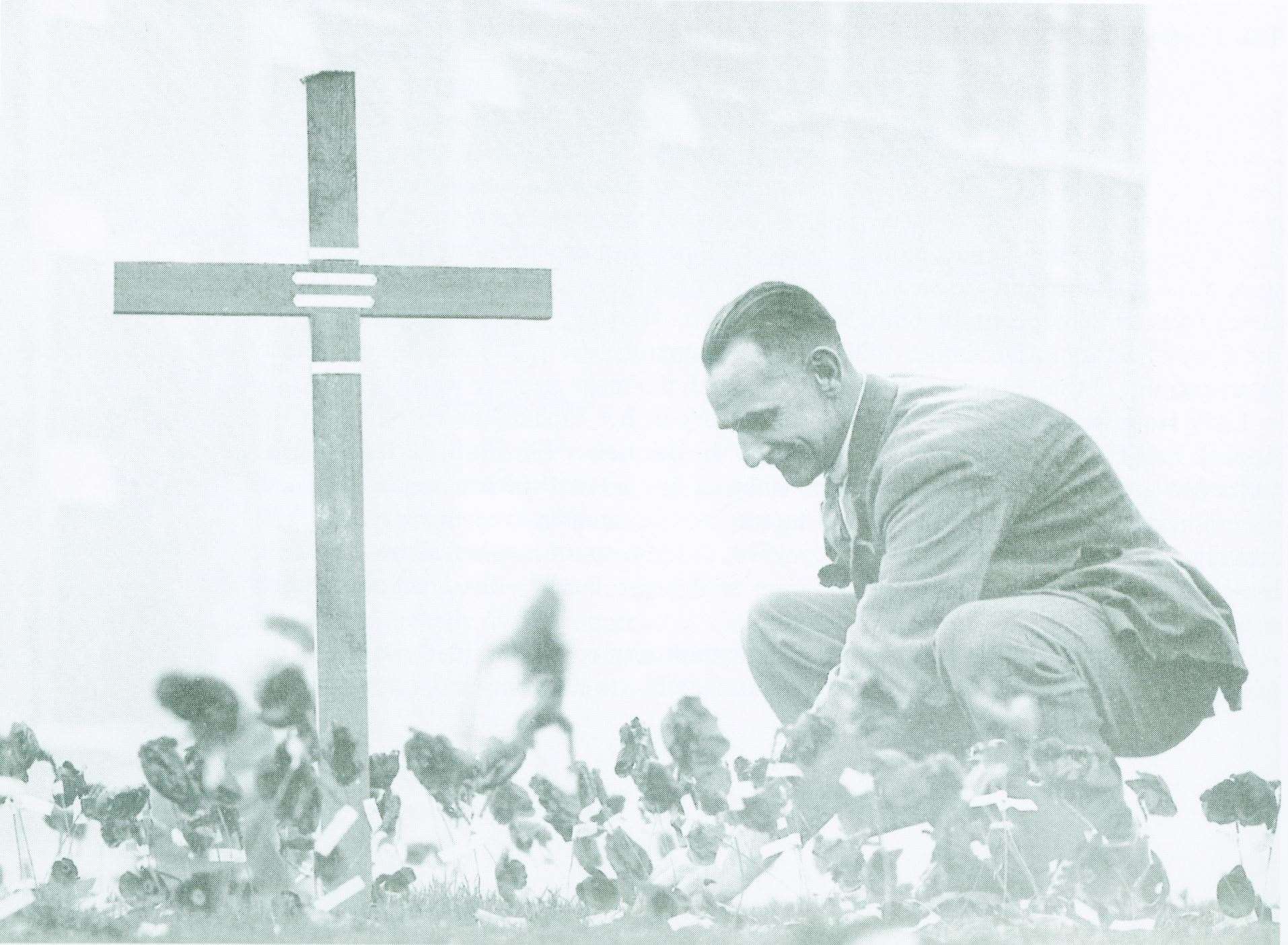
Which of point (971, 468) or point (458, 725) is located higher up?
point (971, 468)

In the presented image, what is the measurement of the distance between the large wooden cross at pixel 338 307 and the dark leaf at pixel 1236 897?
216 cm

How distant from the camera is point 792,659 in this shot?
15.8 ft

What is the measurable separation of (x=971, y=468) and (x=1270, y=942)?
1443 millimetres

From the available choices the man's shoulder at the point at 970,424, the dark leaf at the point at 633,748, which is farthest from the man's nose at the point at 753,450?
the dark leaf at the point at 633,748

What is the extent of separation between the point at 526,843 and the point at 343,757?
1.67 ft

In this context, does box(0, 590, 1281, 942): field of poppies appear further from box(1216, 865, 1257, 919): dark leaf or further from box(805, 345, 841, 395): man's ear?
box(805, 345, 841, 395): man's ear

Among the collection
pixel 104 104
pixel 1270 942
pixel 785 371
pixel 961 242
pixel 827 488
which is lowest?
pixel 1270 942

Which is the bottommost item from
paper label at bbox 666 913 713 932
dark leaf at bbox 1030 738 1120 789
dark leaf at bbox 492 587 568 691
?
paper label at bbox 666 913 713 932

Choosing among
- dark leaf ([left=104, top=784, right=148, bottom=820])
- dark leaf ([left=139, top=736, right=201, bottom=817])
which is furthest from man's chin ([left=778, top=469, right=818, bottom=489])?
dark leaf ([left=104, top=784, right=148, bottom=820])

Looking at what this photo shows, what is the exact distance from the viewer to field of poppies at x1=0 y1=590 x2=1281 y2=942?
4707 mm

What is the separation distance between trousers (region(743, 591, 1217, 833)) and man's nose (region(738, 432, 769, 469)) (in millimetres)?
349

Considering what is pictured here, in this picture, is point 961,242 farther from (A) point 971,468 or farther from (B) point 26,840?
(B) point 26,840

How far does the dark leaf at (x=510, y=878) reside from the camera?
475 cm

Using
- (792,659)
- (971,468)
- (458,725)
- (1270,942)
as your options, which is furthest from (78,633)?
(1270,942)
